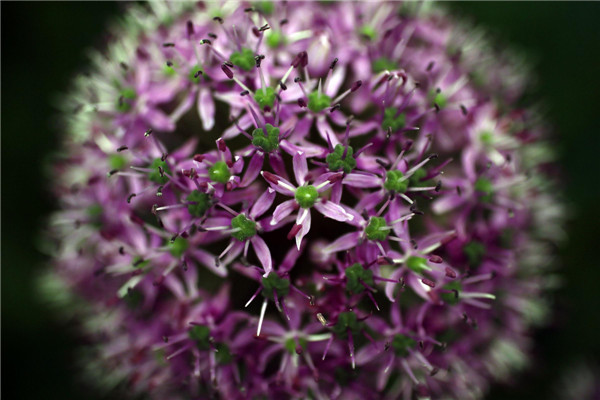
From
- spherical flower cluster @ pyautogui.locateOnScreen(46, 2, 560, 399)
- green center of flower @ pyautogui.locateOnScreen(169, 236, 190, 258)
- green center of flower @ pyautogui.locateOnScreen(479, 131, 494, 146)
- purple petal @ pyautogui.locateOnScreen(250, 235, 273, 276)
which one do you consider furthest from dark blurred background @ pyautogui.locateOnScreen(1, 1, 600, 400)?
purple petal @ pyautogui.locateOnScreen(250, 235, 273, 276)

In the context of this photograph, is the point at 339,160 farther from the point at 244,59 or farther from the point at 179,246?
the point at 179,246

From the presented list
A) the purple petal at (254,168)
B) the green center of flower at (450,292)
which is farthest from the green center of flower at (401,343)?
the purple petal at (254,168)

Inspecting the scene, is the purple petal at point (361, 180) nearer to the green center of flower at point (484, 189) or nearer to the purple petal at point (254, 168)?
the purple petal at point (254, 168)

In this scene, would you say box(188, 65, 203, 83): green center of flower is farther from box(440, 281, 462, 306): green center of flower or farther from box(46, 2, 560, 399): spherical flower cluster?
box(440, 281, 462, 306): green center of flower

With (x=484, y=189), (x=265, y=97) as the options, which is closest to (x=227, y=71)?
(x=265, y=97)

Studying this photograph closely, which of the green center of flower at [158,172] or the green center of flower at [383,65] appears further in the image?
the green center of flower at [383,65]

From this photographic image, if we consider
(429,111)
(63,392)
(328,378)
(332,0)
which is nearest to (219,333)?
(328,378)
